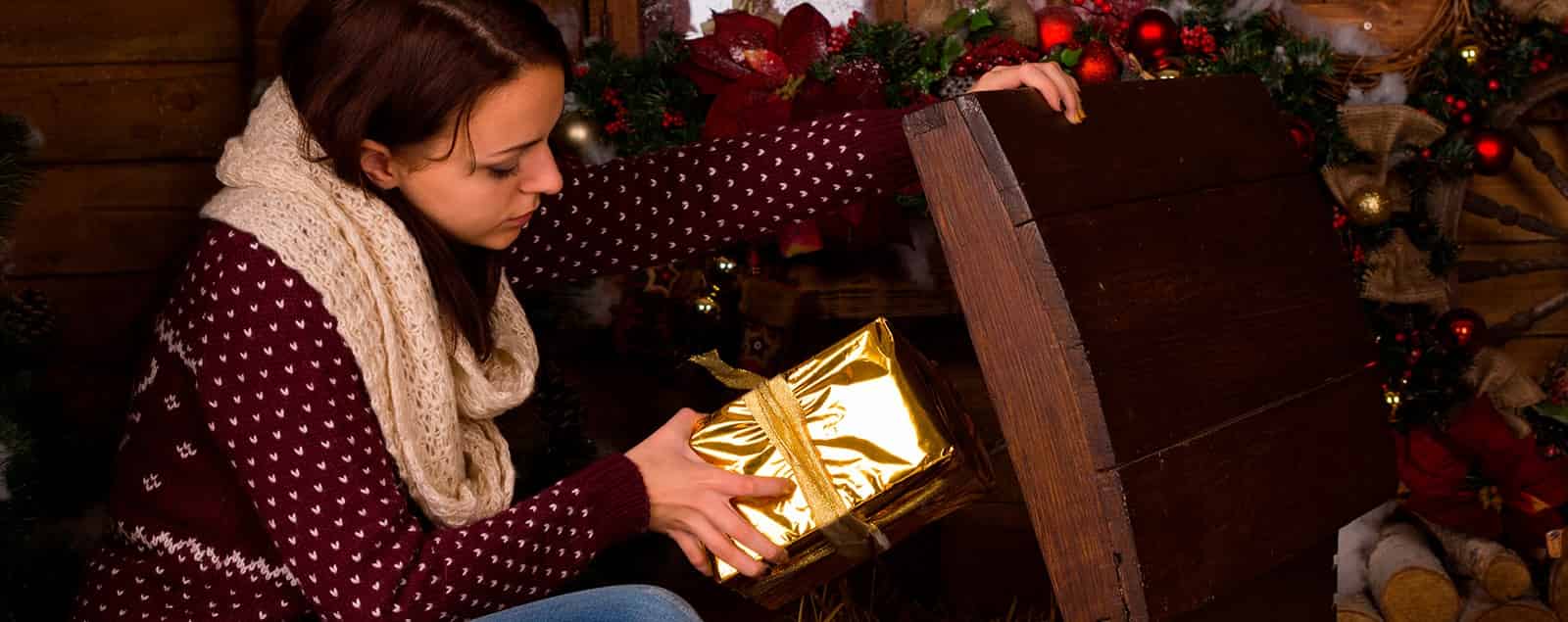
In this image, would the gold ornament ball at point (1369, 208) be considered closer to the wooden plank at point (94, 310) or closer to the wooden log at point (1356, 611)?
the wooden log at point (1356, 611)

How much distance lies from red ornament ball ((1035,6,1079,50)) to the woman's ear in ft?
3.38

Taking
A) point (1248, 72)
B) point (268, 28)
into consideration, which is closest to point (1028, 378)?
point (1248, 72)

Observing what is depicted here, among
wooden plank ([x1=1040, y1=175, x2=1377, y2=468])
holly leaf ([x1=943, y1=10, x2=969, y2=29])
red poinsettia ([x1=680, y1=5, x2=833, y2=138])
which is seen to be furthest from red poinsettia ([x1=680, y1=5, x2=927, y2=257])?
wooden plank ([x1=1040, y1=175, x2=1377, y2=468])

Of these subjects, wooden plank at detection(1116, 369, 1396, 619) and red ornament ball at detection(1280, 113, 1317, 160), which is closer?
wooden plank at detection(1116, 369, 1396, 619)

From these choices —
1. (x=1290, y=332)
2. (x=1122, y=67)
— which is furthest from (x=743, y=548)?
(x=1122, y=67)

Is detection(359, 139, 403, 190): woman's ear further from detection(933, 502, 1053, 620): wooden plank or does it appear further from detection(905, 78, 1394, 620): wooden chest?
detection(933, 502, 1053, 620): wooden plank

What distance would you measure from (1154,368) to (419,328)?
0.62 meters

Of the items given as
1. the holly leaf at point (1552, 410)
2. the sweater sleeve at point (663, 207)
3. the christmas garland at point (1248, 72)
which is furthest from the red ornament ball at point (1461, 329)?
the sweater sleeve at point (663, 207)

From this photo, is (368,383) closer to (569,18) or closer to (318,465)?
(318,465)

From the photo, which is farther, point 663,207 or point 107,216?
point 107,216

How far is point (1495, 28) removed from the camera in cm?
189

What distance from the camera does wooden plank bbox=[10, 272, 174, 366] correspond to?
6.43 ft

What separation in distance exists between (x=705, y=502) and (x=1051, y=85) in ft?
1.58

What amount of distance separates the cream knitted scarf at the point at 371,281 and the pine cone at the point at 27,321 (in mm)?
567
